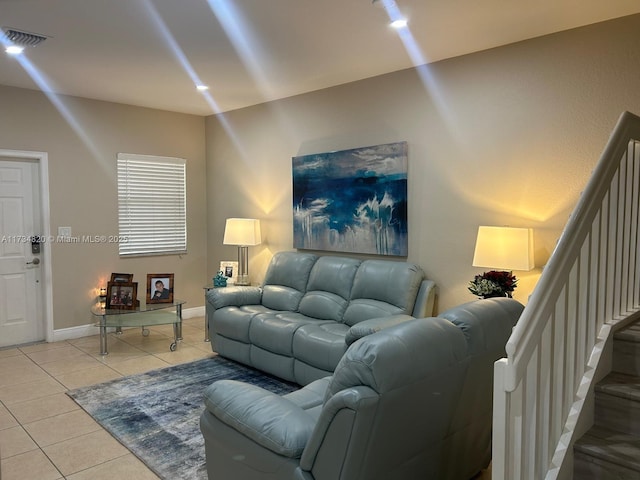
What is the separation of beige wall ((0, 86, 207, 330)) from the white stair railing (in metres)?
5.08

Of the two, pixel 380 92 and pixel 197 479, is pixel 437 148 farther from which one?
pixel 197 479

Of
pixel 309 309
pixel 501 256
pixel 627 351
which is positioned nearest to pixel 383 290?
pixel 309 309

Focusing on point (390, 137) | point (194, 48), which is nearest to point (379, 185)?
point (390, 137)

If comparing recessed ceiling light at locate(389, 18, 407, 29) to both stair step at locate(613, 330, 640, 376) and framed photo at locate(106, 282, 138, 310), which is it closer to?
stair step at locate(613, 330, 640, 376)

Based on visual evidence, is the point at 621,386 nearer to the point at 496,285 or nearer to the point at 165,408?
the point at 496,285

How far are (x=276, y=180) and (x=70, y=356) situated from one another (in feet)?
9.27

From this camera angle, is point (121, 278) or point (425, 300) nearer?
point (425, 300)

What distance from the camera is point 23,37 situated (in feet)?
11.2

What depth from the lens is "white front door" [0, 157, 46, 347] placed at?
4.95 meters

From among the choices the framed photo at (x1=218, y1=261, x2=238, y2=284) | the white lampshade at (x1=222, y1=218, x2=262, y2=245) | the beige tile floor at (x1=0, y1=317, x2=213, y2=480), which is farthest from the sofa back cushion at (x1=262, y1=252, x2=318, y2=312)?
the beige tile floor at (x1=0, y1=317, x2=213, y2=480)

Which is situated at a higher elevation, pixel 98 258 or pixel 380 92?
pixel 380 92

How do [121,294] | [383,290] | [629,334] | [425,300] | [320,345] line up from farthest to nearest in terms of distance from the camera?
[121,294], [383,290], [425,300], [320,345], [629,334]

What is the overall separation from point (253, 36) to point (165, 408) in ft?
9.10

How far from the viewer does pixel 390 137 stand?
4355 millimetres
